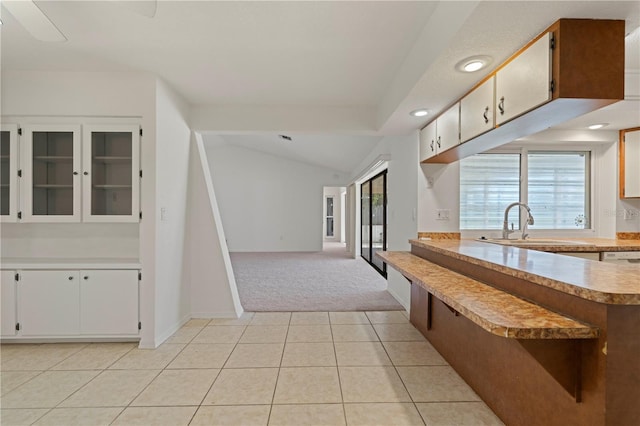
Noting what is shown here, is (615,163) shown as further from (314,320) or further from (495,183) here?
(314,320)

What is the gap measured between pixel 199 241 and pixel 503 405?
3109mm

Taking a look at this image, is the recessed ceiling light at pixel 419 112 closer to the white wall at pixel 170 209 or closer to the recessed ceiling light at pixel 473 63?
the recessed ceiling light at pixel 473 63

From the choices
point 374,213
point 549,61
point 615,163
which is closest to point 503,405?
point 549,61

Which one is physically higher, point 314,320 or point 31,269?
point 31,269

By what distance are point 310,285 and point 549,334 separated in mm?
4052

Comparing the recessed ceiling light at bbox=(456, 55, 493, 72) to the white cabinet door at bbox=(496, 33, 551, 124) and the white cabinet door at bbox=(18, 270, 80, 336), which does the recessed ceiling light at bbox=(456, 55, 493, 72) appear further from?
the white cabinet door at bbox=(18, 270, 80, 336)

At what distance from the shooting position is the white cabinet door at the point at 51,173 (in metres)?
2.67

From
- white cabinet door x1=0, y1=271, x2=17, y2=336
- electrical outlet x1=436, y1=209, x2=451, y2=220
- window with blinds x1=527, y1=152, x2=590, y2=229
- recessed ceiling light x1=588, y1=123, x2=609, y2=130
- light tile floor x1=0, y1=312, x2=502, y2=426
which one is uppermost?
recessed ceiling light x1=588, y1=123, x2=609, y2=130

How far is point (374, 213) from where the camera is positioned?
6621 mm

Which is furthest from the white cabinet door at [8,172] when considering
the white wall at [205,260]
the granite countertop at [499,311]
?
the granite countertop at [499,311]

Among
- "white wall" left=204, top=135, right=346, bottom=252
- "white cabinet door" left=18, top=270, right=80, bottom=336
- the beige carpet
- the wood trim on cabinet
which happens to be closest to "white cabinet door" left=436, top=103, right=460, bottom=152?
the beige carpet

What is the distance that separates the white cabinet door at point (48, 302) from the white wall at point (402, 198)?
338 cm

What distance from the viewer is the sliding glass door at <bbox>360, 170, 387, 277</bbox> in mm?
5858

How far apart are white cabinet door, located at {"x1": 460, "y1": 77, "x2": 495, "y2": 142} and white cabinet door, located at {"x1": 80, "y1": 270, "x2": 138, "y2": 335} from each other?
3.06 meters
